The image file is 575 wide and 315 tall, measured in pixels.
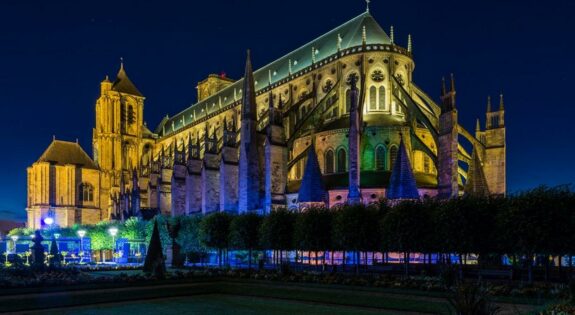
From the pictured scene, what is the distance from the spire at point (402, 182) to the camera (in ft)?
134

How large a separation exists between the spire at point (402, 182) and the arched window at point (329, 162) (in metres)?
11.5

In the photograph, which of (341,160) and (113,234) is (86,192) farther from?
(341,160)

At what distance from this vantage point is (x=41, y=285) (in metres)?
23.0

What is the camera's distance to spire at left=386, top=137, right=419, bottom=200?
40938mm

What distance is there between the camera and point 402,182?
4131 cm

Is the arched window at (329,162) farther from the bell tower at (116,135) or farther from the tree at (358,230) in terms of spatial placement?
the bell tower at (116,135)

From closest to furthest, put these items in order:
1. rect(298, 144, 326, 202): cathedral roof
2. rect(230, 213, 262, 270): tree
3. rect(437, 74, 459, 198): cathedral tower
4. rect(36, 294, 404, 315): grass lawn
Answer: rect(36, 294, 404, 315): grass lawn < rect(230, 213, 262, 270): tree < rect(437, 74, 459, 198): cathedral tower < rect(298, 144, 326, 202): cathedral roof

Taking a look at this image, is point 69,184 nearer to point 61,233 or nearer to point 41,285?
point 61,233

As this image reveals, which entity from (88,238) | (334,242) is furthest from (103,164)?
(334,242)

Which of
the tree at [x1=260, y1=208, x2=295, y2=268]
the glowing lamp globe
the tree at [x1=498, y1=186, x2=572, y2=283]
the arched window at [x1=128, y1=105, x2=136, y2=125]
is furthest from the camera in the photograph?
the arched window at [x1=128, y1=105, x2=136, y2=125]

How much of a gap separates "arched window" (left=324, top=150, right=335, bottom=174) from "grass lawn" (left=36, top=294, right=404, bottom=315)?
99.7 feet

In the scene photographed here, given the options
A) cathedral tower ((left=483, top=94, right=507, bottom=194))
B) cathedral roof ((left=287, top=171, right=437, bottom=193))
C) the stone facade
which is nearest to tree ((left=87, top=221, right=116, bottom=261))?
the stone facade

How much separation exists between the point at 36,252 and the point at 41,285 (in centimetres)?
1359

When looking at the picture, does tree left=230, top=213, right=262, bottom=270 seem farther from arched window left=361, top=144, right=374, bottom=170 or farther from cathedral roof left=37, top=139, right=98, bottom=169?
cathedral roof left=37, top=139, right=98, bottom=169
